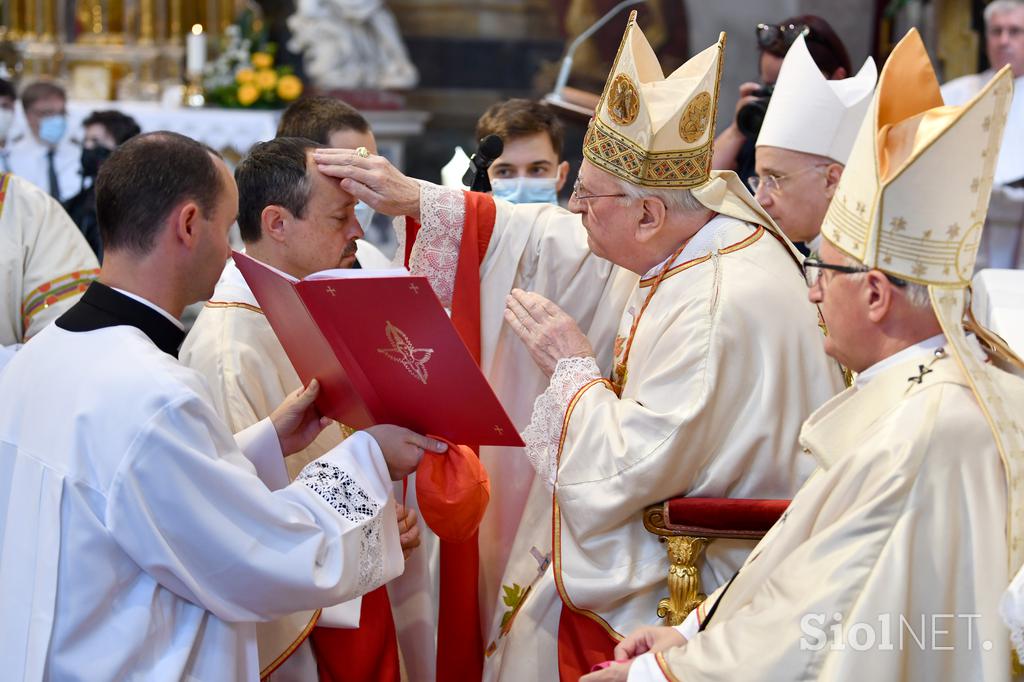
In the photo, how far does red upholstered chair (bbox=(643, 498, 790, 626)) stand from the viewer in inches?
108

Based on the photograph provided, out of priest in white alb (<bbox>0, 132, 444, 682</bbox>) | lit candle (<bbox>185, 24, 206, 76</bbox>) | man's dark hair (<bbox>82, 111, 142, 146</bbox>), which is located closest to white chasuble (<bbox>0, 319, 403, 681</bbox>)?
priest in white alb (<bbox>0, 132, 444, 682</bbox>)

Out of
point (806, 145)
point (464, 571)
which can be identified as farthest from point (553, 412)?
point (806, 145)

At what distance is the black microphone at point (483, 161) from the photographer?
11.0 ft

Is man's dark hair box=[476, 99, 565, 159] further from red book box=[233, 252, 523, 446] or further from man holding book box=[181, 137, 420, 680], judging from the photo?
red book box=[233, 252, 523, 446]

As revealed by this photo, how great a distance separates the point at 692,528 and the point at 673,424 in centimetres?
23

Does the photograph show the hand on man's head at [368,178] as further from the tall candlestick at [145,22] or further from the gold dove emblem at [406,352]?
the tall candlestick at [145,22]

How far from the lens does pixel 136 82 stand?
8.84 metres

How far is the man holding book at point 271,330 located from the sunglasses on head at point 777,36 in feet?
6.47

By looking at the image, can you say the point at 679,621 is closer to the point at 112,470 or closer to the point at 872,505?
the point at 872,505

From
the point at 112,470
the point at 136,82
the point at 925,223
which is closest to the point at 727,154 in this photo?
the point at 925,223

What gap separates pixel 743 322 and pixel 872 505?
0.85m

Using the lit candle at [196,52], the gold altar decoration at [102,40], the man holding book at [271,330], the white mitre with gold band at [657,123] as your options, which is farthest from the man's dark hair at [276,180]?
the gold altar decoration at [102,40]

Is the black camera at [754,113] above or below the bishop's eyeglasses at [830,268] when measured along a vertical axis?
below

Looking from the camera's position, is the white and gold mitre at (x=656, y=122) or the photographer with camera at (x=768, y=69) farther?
the photographer with camera at (x=768, y=69)
